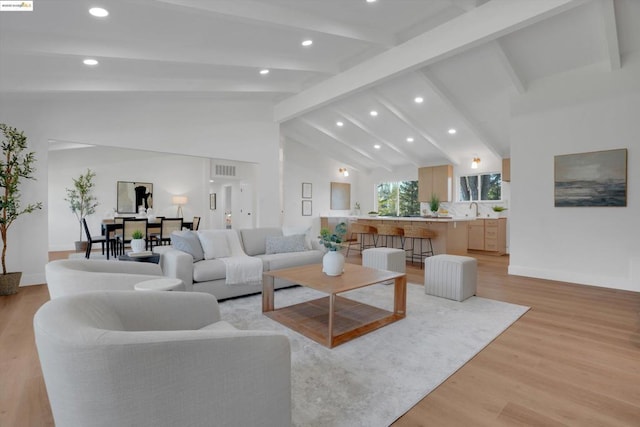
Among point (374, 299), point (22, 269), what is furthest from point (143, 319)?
point (22, 269)

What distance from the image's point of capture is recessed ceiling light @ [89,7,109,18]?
124 inches

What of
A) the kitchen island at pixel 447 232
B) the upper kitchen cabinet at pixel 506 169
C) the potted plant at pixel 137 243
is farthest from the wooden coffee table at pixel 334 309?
the upper kitchen cabinet at pixel 506 169

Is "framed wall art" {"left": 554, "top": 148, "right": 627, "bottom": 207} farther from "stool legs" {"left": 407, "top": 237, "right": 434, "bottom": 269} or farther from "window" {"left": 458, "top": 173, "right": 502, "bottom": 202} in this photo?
"window" {"left": 458, "top": 173, "right": 502, "bottom": 202}

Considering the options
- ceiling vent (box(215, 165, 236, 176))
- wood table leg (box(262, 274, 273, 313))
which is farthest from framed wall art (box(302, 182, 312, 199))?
wood table leg (box(262, 274, 273, 313))

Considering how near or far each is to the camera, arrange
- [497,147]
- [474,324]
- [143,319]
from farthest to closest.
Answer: [497,147] → [474,324] → [143,319]

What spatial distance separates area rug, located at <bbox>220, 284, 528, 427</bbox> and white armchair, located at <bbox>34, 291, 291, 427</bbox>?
66 cm

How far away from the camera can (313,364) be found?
2295mm

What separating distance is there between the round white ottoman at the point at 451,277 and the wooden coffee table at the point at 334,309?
0.92 metres

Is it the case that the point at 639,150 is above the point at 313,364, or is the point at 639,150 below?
above

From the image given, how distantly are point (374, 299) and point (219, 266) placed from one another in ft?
6.11

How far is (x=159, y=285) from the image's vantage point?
7.20 ft

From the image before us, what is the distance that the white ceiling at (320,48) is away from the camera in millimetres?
3425

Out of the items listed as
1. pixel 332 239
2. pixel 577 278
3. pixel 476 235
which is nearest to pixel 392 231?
pixel 476 235

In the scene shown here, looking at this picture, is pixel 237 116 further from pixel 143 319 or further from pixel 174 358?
pixel 174 358
